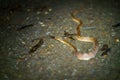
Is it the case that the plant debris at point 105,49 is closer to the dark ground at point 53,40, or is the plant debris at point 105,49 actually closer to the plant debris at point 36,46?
the dark ground at point 53,40

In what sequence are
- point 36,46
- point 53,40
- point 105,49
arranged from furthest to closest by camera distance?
point 53,40 < point 36,46 < point 105,49

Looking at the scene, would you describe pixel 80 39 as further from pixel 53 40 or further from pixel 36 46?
pixel 36 46

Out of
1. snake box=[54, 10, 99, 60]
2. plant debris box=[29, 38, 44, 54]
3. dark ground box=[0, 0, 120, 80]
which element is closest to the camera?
dark ground box=[0, 0, 120, 80]

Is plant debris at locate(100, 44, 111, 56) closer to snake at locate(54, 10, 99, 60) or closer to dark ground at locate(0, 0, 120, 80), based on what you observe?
dark ground at locate(0, 0, 120, 80)

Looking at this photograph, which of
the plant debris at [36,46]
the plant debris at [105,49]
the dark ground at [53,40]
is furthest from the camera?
the plant debris at [36,46]

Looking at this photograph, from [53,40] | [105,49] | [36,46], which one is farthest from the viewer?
[53,40]

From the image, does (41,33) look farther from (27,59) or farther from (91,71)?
(91,71)

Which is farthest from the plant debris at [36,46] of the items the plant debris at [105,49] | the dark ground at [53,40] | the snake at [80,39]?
the plant debris at [105,49]

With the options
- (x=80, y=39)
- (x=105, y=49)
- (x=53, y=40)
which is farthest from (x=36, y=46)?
(x=105, y=49)

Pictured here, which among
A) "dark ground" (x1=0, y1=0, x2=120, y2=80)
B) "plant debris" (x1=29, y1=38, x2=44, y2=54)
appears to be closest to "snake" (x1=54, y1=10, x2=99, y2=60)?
"dark ground" (x1=0, y1=0, x2=120, y2=80)
